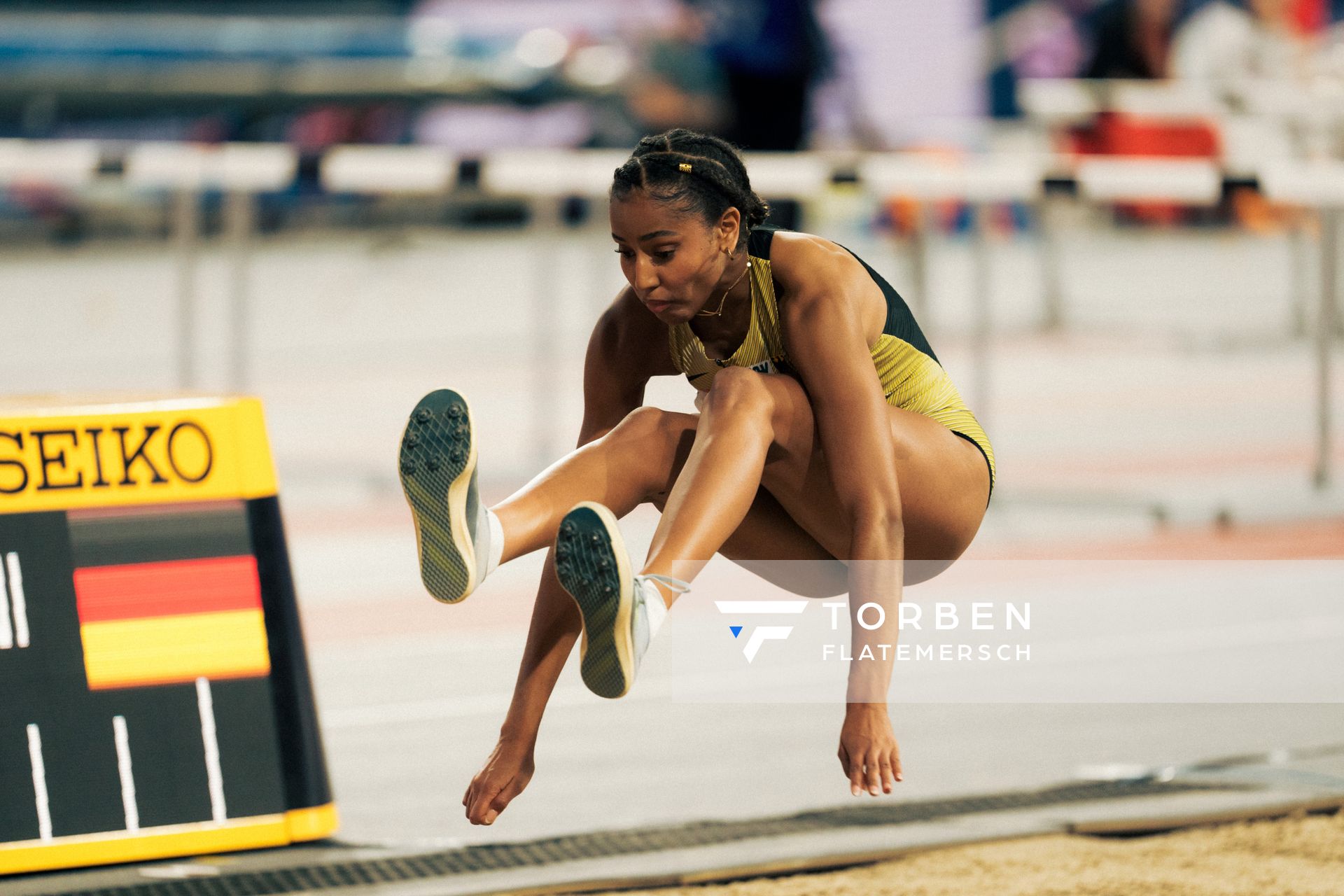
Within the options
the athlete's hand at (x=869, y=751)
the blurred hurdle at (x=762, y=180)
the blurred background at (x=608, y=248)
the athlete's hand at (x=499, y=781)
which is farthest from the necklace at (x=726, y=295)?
the blurred hurdle at (x=762, y=180)

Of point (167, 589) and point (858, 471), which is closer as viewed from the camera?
point (858, 471)

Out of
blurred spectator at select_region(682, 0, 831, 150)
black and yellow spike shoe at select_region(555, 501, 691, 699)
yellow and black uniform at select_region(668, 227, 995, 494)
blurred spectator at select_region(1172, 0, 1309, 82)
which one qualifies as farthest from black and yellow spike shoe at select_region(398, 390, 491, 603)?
blurred spectator at select_region(1172, 0, 1309, 82)

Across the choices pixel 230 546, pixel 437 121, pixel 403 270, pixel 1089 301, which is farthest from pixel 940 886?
pixel 437 121

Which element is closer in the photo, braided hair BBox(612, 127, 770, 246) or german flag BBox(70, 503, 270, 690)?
→ braided hair BBox(612, 127, 770, 246)

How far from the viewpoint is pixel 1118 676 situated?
5.82 meters

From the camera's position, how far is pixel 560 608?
3783mm

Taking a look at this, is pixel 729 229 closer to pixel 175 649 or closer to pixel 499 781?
pixel 499 781

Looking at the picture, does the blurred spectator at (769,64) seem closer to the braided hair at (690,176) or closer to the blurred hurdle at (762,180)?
the blurred hurdle at (762,180)

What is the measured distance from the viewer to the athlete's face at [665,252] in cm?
344

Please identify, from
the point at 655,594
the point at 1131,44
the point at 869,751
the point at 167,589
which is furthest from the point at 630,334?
the point at 1131,44

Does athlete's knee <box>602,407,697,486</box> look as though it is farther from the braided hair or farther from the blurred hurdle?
the blurred hurdle

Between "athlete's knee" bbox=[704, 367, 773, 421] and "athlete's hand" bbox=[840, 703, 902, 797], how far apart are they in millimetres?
549

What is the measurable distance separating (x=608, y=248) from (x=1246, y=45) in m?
6.36

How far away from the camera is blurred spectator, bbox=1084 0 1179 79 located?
52.0 feet
